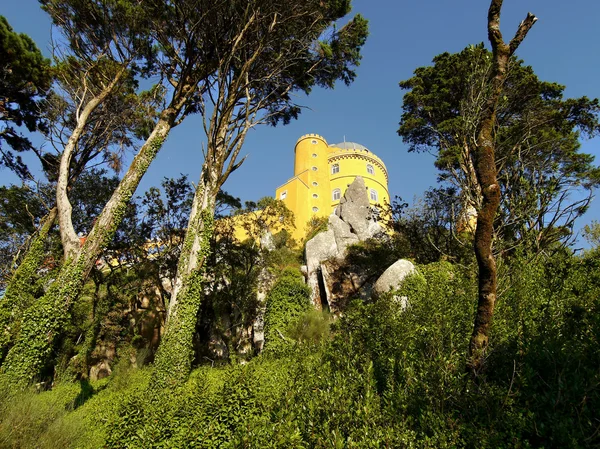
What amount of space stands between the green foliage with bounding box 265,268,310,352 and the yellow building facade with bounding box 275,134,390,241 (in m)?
20.0

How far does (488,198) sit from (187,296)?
7437mm

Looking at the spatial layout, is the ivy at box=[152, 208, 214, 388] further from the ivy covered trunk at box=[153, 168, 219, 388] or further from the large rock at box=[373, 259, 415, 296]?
the large rock at box=[373, 259, 415, 296]

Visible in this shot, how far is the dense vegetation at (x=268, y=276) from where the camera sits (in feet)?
11.6

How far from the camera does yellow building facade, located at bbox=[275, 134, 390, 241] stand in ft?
117

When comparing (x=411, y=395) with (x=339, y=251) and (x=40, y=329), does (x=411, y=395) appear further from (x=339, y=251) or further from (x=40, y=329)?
(x=339, y=251)

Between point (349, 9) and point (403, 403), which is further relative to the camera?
point (349, 9)

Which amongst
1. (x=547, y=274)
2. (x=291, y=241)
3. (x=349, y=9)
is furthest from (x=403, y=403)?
(x=291, y=241)

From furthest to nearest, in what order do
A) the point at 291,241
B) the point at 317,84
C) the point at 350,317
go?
the point at 291,241
the point at 317,84
the point at 350,317

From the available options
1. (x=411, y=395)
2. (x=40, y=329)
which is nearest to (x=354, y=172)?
(x=40, y=329)

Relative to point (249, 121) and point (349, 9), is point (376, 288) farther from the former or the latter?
point (349, 9)

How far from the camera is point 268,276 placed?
19.5 m

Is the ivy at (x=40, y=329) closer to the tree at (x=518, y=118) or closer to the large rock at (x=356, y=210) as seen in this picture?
the tree at (x=518, y=118)

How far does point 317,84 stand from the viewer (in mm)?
14484

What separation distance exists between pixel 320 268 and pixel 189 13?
1469cm
